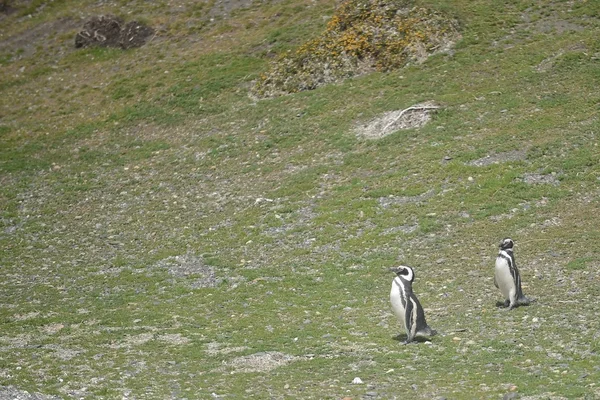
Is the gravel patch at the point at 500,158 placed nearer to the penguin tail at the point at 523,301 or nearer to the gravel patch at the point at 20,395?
the penguin tail at the point at 523,301

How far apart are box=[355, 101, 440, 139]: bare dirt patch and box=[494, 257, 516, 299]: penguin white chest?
12190 millimetres

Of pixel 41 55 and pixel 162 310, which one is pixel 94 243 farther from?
pixel 41 55

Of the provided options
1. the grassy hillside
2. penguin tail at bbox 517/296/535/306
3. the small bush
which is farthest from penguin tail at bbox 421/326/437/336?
the small bush

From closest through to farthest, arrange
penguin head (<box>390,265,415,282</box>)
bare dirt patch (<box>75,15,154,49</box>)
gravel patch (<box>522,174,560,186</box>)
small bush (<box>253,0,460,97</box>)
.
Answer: penguin head (<box>390,265,415,282</box>), gravel patch (<box>522,174,560,186</box>), small bush (<box>253,0,460,97</box>), bare dirt patch (<box>75,15,154,49</box>)

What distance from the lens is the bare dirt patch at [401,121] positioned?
91.1 ft

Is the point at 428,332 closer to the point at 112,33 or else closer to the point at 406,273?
the point at 406,273

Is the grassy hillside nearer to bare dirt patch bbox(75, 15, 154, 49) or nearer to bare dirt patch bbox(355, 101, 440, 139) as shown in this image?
bare dirt patch bbox(355, 101, 440, 139)

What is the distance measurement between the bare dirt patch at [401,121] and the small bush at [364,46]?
3.86 m

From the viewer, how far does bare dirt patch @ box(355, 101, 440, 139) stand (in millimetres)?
27766

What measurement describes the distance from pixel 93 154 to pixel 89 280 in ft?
35.3

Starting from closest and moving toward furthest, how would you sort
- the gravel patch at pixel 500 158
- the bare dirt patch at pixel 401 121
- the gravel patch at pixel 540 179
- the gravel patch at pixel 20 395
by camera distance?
the gravel patch at pixel 20 395
the gravel patch at pixel 540 179
the gravel patch at pixel 500 158
the bare dirt patch at pixel 401 121

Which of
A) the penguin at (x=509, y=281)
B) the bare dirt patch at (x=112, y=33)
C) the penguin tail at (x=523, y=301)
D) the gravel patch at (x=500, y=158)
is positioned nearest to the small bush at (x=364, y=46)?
the gravel patch at (x=500, y=158)

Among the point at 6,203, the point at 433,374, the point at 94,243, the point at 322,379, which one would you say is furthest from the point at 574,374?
the point at 6,203

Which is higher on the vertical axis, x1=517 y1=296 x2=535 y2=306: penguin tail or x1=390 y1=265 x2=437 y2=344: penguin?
x1=390 y1=265 x2=437 y2=344: penguin
